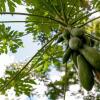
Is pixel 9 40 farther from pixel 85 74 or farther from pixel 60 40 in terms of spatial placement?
pixel 85 74

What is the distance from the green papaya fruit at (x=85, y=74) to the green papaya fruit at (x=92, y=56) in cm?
5

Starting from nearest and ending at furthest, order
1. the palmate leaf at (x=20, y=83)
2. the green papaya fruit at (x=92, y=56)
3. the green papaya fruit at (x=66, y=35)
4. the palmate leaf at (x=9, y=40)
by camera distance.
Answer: the green papaya fruit at (x=92, y=56) → the green papaya fruit at (x=66, y=35) → the palmate leaf at (x=20, y=83) → the palmate leaf at (x=9, y=40)

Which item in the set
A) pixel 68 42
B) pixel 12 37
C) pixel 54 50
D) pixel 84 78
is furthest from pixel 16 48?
pixel 84 78

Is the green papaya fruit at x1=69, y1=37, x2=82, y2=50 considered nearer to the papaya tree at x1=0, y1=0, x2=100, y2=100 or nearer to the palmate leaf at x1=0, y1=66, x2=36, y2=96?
the papaya tree at x1=0, y1=0, x2=100, y2=100

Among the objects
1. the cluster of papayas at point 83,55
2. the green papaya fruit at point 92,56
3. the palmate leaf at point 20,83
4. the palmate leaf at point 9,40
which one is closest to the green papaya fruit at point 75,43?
the cluster of papayas at point 83,55

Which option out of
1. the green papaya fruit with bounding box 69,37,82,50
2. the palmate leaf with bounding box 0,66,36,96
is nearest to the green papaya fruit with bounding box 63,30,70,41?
the green papaya fruit with bounding box 69,37,82,50

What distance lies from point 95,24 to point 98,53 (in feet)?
24.6

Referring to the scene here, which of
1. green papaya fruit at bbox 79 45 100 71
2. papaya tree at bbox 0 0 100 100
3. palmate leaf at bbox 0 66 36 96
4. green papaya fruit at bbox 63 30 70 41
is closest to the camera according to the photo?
green papaya fruit at bbox 79 45 100 71

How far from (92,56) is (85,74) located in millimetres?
149

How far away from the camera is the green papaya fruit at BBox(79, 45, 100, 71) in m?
2.80

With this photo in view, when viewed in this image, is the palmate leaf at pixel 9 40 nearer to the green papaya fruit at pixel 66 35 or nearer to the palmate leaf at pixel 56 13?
the palmate leaf at pixel 56 13

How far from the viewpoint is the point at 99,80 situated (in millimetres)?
2680

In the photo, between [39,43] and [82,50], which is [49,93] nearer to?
[39,43]

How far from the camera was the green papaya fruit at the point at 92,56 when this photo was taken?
2799mm
